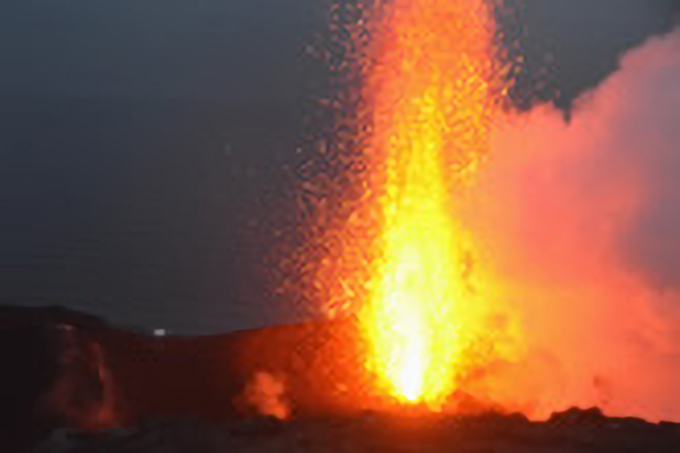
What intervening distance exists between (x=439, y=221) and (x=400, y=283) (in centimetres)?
211

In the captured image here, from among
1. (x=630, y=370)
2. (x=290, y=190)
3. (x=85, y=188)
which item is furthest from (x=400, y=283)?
(x=85, y=188)

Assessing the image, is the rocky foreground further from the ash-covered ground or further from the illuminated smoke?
the illuminated smoke

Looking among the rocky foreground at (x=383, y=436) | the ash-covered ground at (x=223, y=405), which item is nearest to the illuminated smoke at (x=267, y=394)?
the ash-covered ground at (x=223, y=405)

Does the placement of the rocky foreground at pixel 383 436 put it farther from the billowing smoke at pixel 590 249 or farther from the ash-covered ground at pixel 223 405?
the billowing smoke at pixel 590 249

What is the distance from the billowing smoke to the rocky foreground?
4882mm

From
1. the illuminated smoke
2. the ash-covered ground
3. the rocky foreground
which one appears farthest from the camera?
the illuminated smoke

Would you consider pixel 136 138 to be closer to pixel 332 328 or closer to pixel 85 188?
pixel 85 188

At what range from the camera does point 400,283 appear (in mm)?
15273

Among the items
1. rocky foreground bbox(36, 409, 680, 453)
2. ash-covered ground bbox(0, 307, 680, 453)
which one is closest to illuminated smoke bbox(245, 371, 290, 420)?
ash-covered ground bbox(0, 307, 680, 453)

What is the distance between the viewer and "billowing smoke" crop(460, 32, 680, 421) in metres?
13.9

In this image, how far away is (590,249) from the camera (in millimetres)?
16109

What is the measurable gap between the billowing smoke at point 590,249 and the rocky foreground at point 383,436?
4882 millimetres

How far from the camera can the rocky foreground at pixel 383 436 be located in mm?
7008

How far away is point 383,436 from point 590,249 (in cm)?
1011
